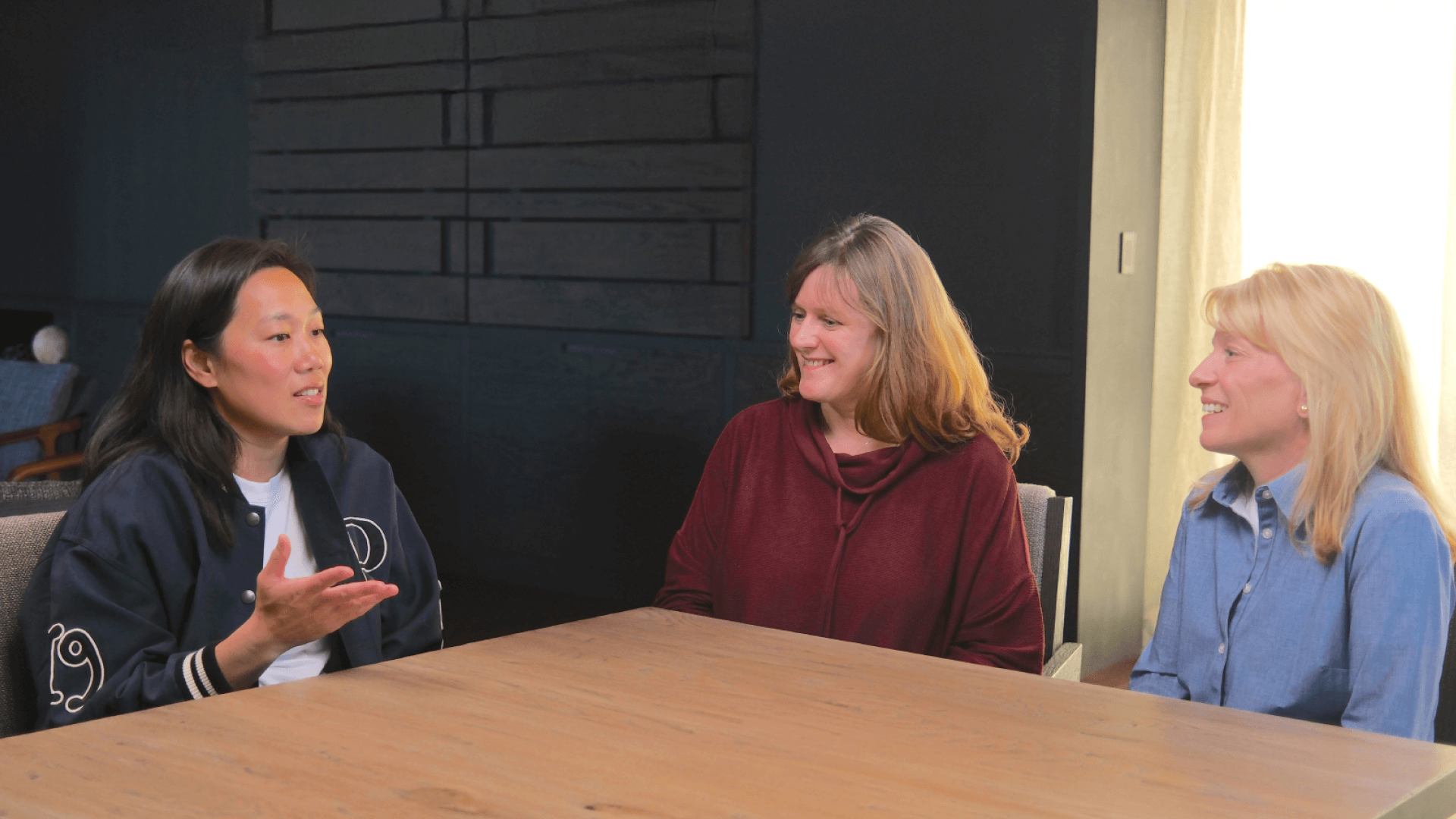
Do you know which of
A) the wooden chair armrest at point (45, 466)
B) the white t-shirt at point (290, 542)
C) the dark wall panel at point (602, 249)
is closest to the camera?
the white t-shirt at point (290, 542)

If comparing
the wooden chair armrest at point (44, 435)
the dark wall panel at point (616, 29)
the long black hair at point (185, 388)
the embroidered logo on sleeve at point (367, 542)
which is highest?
the dark wall panel at point (616, 29)

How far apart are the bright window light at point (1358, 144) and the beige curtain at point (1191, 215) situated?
1.9 inches

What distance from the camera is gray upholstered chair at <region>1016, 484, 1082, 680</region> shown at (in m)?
2.06

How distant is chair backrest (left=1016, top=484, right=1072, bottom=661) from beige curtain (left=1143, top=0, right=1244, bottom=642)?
6.83 ft

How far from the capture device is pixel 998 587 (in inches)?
76.0

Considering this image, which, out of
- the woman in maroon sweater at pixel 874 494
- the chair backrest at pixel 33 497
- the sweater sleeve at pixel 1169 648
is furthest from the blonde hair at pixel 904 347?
the chair backrest at pixel 33 497

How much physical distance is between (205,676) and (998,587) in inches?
41.8

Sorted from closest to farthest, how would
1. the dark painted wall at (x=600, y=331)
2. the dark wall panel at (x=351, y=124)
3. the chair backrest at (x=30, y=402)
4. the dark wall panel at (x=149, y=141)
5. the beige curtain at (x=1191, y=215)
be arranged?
the dark painted wall at (x=600, y=331) < the beige curtain at (x=1191, y=215) < the chair backrest at (x=30, y=402) < the dark wall panel at (x=351, y=124) < the dark wall panel at (x=149, y=141)

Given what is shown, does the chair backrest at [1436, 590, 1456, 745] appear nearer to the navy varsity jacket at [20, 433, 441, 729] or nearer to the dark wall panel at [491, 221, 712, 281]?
the navy varsity jacket at [20, 433, 441, 729]

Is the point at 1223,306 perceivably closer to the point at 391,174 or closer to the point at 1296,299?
the point at 1296,299

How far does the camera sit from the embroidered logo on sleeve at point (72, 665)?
60.0 inches

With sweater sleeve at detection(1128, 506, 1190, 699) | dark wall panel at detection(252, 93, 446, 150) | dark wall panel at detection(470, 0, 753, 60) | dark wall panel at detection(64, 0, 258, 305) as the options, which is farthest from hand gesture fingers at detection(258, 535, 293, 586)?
dark wall panel at detection(64, 0, 258, 305)

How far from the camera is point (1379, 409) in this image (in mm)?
1590

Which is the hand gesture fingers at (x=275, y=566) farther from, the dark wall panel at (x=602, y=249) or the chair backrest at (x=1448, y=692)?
the dark wall panel at (x=602, y=249)
